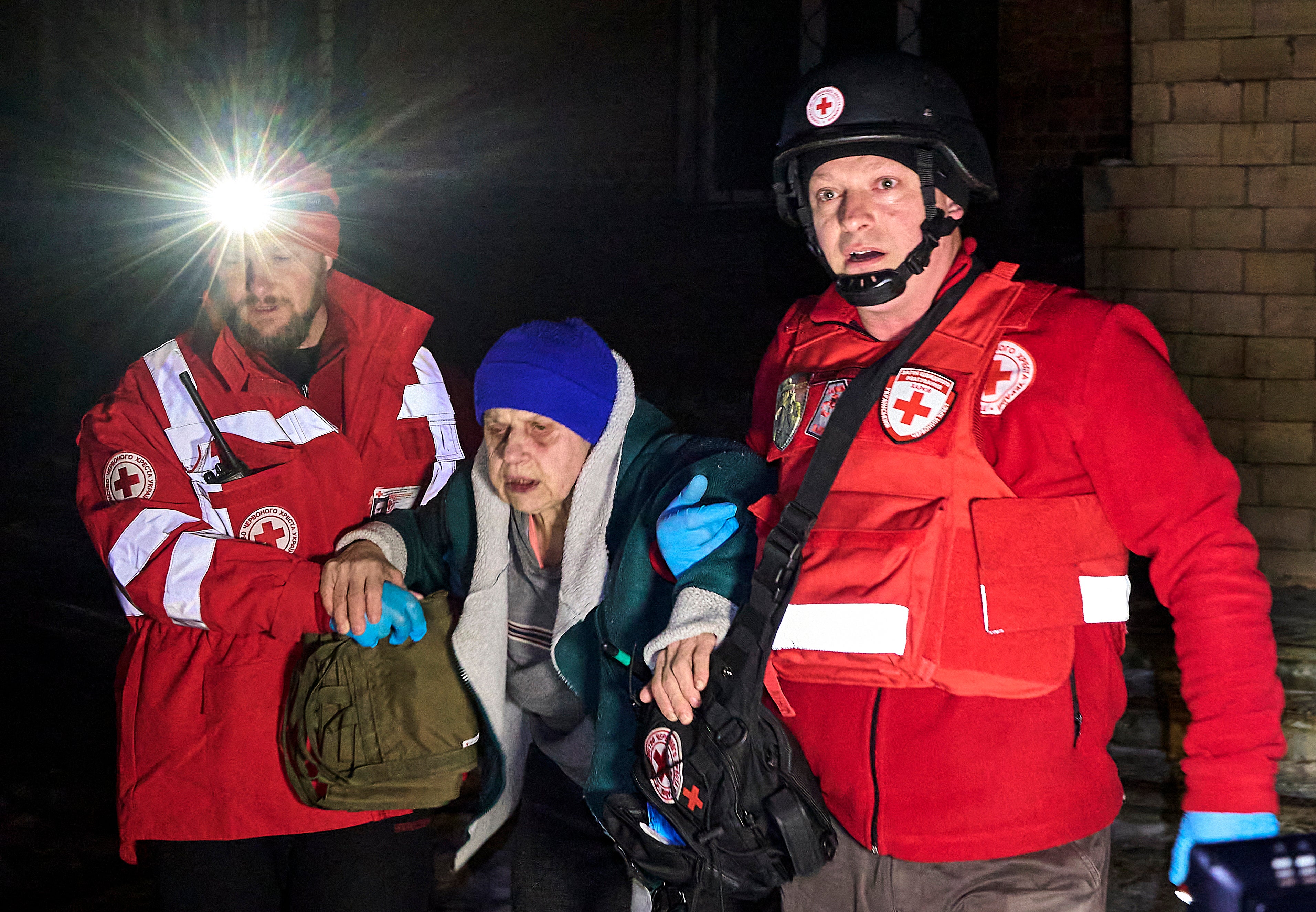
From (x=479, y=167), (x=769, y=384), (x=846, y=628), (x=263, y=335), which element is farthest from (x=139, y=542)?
(x=479, y=167)

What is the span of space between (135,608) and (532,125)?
20.6ft

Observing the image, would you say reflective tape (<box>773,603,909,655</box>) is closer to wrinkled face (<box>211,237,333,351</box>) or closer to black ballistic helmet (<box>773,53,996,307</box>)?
black ballistic helmet (<box>773,53,996,307</box>)

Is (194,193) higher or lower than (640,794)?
higher

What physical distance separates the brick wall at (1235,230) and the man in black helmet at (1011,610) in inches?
187

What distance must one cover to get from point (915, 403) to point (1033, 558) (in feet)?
1.01

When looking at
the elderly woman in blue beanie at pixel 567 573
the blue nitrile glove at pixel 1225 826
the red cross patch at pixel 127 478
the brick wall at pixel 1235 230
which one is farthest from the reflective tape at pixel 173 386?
the brick wall at pixel 1235 230

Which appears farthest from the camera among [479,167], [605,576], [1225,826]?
[479,167]

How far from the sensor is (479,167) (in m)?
8.38

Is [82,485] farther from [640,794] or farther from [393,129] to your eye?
[393,129]

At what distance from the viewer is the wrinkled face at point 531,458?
7.87 ft

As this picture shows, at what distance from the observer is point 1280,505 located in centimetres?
620

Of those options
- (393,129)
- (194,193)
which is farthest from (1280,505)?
(194,193)

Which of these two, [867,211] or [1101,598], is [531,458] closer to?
[867,211]

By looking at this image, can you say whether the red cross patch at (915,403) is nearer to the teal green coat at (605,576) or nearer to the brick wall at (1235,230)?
the teal green coat at (605,576)
